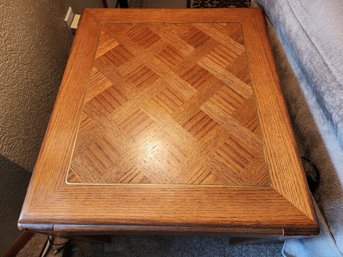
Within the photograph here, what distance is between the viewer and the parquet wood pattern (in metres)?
0.57

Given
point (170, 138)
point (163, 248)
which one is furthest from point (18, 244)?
point (170, 138)

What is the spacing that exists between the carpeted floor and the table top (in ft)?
1.64

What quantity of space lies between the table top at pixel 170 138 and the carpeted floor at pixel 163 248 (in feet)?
1.64

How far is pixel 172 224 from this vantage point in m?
0.51

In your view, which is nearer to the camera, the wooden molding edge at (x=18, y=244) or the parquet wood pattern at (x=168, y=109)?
the parquet wood pattern at (x=168, y=109)

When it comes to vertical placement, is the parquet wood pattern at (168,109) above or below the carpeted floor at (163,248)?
above

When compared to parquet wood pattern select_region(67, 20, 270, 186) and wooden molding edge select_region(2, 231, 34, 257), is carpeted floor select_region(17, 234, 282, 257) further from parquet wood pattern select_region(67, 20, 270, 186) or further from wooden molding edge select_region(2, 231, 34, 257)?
parquet wood pattern select_region(67, 20, 270, 186)

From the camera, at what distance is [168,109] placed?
0.67 m

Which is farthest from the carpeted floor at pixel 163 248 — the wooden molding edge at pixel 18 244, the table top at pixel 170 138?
the table top at pixel 170 138

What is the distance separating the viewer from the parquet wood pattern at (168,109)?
0.57 metres

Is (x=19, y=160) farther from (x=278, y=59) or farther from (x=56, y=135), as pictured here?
(x=278, y=59)

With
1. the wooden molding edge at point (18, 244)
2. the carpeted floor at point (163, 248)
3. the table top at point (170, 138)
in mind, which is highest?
the table top at point (170, 138)

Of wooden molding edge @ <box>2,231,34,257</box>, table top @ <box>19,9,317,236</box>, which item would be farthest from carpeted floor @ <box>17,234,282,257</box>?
table top @ <box>19,9,317,236</box>

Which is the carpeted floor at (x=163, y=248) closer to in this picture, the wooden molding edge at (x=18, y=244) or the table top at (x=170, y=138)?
the wooden molding edge at (x=18, y=244)
